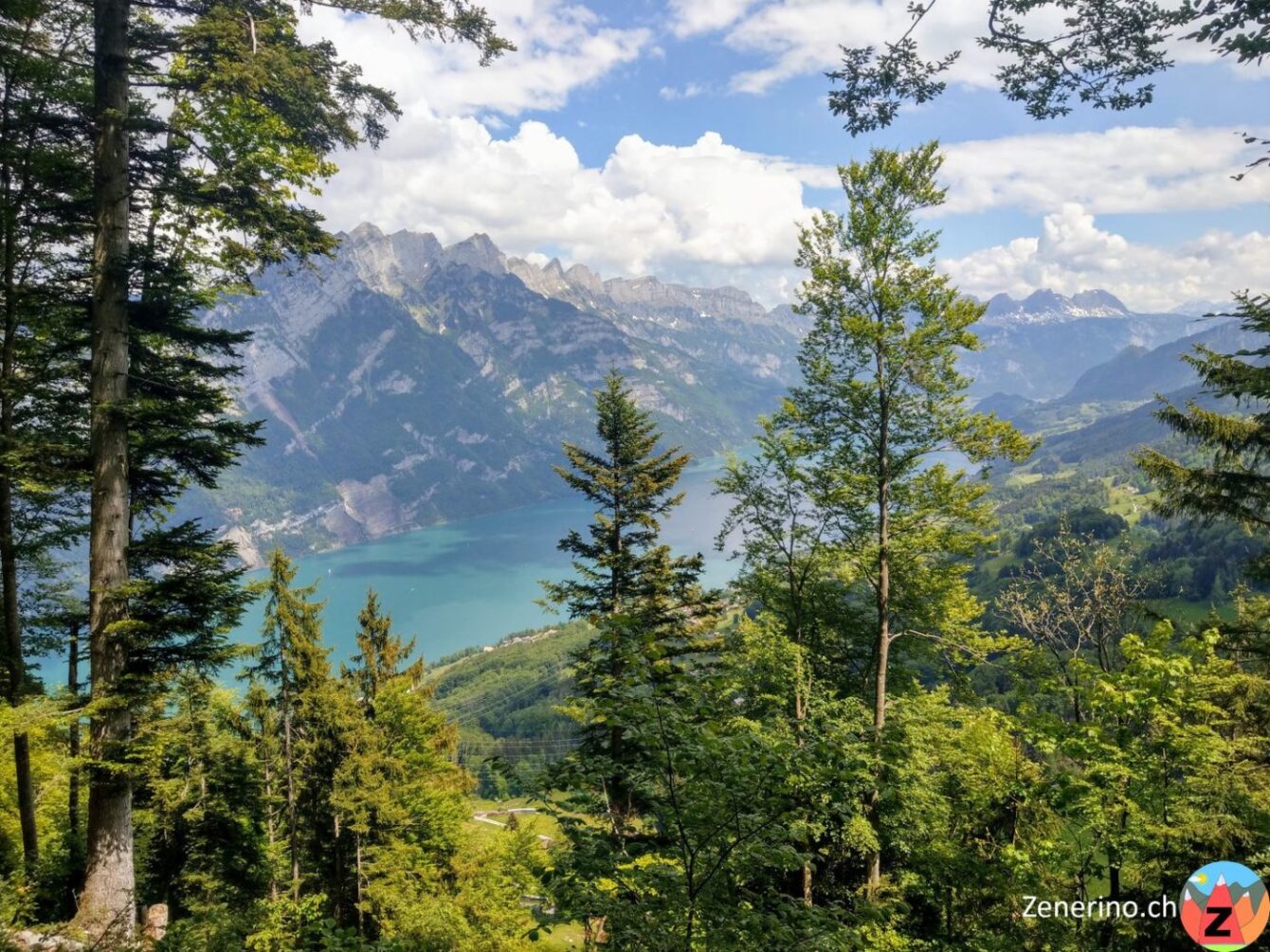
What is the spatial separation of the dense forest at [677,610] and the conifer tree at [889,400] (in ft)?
0.21

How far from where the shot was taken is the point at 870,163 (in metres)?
11.0

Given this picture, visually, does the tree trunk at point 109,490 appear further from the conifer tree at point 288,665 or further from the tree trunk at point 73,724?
the conifer tree at point 288,665

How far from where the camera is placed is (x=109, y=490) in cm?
710

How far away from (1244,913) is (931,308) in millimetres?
8554

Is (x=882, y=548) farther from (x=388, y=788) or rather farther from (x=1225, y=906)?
(x=388, y=788)

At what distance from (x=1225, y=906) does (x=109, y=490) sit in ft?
41.3

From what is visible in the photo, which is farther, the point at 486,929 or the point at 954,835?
the point at 486,929

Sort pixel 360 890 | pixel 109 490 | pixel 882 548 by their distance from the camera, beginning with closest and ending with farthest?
1. pixel 109 490
2. pixel 882 548
3. pixel 360 890

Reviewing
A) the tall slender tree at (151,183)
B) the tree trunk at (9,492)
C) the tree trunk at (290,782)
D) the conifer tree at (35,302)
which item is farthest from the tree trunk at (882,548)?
the tree trunk at (290,782)

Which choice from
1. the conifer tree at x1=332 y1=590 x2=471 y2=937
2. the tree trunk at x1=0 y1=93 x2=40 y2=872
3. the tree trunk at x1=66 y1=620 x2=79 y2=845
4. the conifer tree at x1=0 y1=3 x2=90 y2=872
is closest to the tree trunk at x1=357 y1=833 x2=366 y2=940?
the conifer tree at x1=332 y1=590 x2=471 y2=937

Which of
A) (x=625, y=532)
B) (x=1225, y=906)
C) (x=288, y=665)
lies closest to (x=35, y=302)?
(x=625, y=532)

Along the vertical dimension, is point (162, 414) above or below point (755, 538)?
above

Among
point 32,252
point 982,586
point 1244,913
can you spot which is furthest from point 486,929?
point 982,586

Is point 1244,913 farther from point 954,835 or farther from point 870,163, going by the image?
point 870,163
